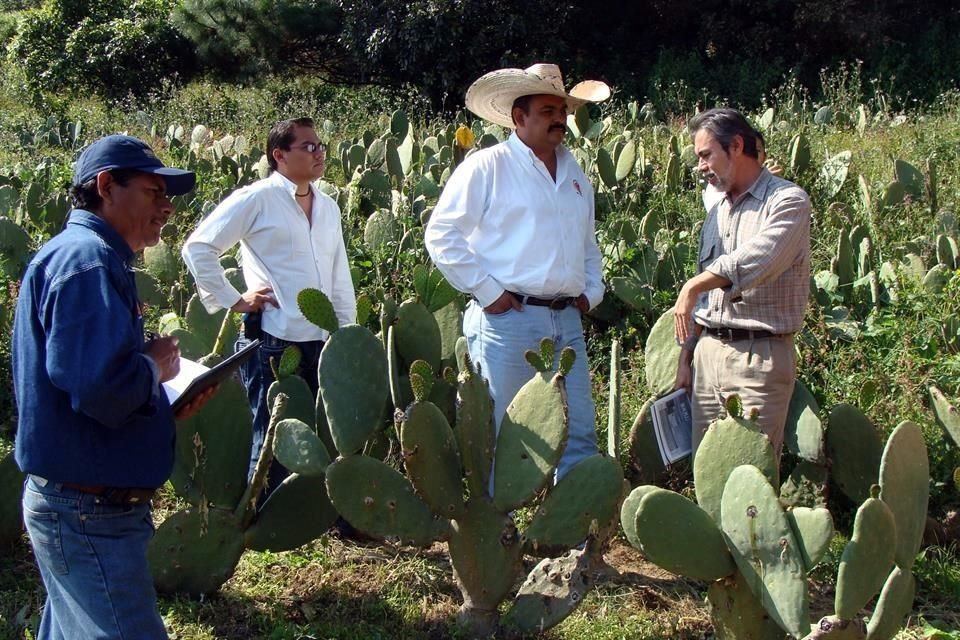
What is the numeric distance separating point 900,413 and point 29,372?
11.4 feet

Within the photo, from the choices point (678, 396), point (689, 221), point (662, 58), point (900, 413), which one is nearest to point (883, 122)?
point (689, 221)

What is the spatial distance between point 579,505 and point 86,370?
1.48 metres

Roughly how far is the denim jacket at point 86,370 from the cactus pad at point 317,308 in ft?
3.18

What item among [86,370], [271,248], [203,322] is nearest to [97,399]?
[86,370]

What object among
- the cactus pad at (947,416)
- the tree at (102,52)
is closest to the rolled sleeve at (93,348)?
the cactus pad at (947,416)

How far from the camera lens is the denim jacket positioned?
2.10m

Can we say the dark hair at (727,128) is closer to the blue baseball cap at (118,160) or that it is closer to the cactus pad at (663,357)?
the cactus pad at (663,357)

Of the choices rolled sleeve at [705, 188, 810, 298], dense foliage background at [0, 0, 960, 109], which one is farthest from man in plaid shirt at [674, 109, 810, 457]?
dense foliage background at [0, 0, 960, 109]

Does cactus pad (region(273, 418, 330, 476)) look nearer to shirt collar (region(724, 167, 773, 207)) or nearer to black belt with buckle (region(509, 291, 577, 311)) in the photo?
black belt with buckle (region(509, 291, 577, 311))

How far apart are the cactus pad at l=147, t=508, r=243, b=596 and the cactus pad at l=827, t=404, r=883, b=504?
199 cm

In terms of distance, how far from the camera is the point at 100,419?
2.14 metres

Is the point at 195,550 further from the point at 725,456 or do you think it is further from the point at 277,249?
the point at 725,456

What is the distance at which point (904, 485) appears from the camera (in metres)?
2.79

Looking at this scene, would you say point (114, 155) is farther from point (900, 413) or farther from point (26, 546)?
point (900, 413)
